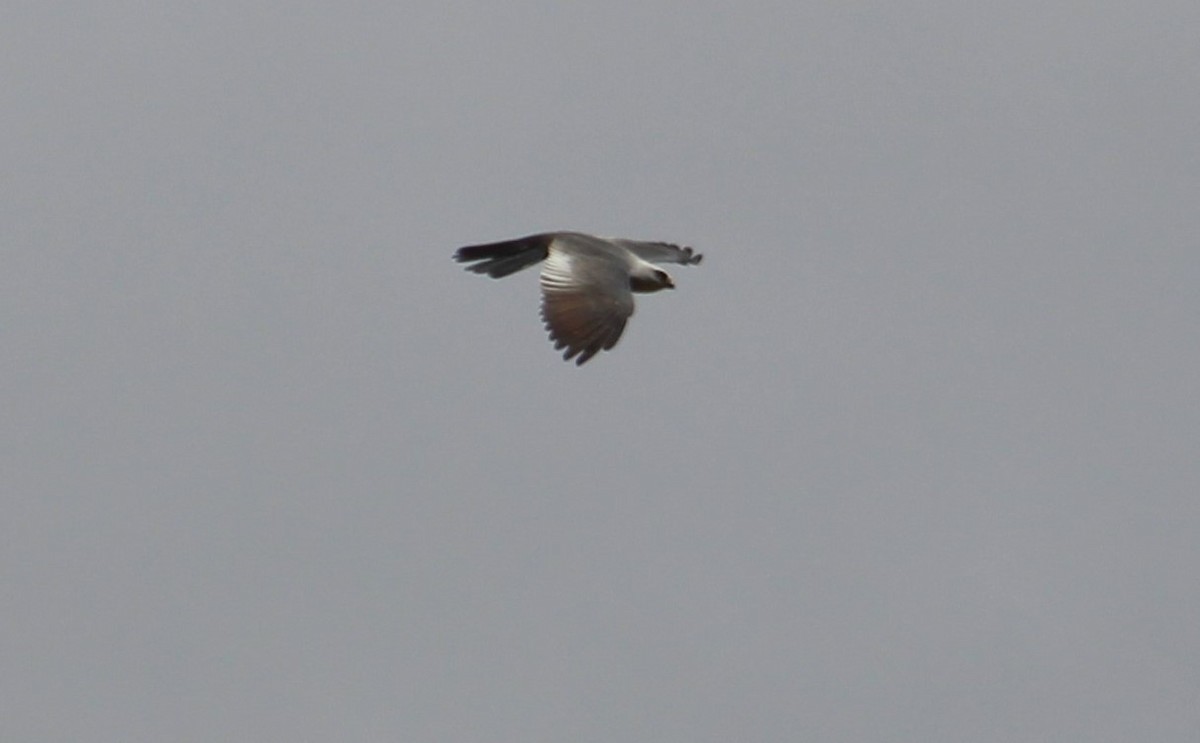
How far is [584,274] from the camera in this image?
47219 millimetres

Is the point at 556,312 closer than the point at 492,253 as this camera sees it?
Yes

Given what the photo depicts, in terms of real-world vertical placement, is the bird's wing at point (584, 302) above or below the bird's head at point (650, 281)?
below

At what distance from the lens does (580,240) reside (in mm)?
48750

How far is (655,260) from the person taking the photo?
165 ft

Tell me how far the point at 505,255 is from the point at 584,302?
12.4ft

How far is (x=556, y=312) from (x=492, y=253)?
402cm

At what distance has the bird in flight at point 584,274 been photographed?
4584cm

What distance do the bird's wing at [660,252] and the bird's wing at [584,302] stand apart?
181 centimetres

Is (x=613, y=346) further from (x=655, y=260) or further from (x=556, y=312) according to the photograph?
(x=655, y=260)

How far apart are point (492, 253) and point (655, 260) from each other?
233 cm

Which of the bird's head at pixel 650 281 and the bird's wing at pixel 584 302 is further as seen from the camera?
the bird's head at pixel 650 281

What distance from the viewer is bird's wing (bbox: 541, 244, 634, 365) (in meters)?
45.7

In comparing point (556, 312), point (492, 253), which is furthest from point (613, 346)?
point (492, 253)

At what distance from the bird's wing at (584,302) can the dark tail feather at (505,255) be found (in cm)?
151
